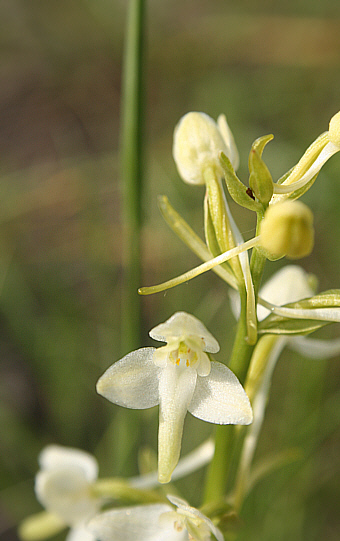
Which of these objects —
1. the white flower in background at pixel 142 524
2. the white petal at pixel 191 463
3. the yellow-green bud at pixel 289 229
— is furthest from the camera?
the white petal at pixel 191 463

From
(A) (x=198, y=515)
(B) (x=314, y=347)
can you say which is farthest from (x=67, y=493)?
(B) (x=314, y=347)

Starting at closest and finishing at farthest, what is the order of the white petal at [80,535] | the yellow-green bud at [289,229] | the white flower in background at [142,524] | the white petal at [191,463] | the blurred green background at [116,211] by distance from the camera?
the yellow-green bud at [289,229] < the white flower in background at [142,524] < the white petal at [191,463] < the white petal at [80,535] < the blurred green background at [116,211]

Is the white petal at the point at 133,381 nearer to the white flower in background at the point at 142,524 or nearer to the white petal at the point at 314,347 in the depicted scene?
the white flower in background at the point at 142,524

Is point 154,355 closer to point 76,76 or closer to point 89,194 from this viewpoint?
point 89,194

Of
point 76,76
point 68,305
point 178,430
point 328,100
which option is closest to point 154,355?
point 178,430

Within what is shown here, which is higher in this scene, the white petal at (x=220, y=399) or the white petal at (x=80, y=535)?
the white petal at (x=220, y=399)

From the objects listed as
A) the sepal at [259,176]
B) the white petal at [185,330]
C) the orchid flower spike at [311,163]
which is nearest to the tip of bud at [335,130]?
the orchid flower spike at [311,163]

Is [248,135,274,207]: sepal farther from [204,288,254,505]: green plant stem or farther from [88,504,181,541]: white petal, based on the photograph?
[88,504,181,541]: white petal

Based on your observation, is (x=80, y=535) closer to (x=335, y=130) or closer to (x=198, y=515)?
Result: (x=198, y=515)
